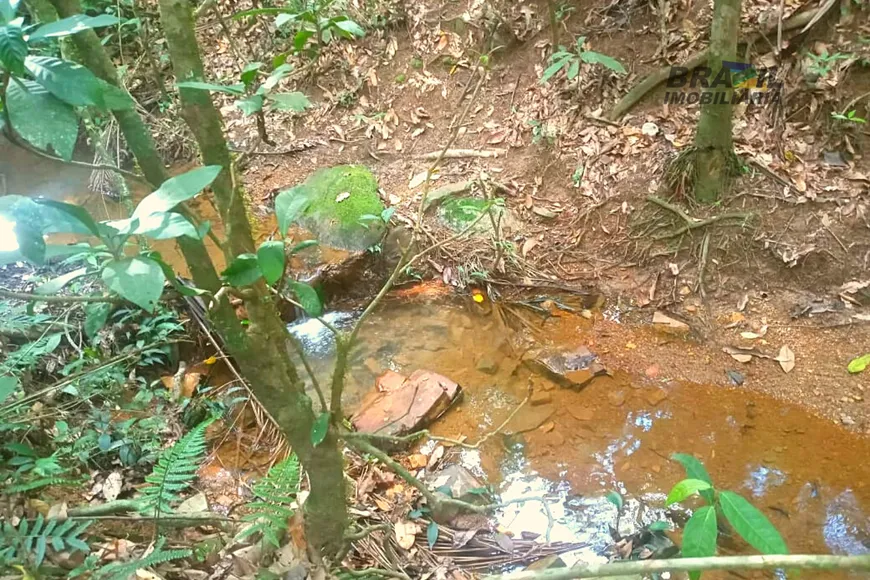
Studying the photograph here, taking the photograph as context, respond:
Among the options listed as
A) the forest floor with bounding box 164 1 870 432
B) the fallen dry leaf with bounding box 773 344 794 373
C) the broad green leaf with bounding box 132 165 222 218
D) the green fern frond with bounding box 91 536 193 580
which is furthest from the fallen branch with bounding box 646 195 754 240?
the broad green leaf with bounding box 132 165 222 218

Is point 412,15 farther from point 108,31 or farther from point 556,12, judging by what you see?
point 108,31

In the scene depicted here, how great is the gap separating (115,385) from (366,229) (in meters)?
2.12

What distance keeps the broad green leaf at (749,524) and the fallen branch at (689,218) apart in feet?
10.1

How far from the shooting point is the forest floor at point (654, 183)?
362 centimetres

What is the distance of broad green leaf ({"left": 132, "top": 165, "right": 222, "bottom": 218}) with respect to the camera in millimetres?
989

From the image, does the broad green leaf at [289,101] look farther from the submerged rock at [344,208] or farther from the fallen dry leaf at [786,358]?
the fallen dry leaf at [786,358]

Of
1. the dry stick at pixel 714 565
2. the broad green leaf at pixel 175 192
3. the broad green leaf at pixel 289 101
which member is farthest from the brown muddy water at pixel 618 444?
the broad green leaf at pixel 175 192

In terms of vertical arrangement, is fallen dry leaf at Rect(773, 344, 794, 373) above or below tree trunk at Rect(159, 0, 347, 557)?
below

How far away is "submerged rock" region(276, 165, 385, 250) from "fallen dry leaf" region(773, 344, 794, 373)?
2.77 meters

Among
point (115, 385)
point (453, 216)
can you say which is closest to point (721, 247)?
point (453, 216)

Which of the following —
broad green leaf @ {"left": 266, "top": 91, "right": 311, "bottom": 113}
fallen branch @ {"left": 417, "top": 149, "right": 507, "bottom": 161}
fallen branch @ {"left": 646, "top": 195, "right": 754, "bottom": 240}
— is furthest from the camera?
fallen branch @ {"left": 417, "top": 149, "right": 507, "bottom": 161}

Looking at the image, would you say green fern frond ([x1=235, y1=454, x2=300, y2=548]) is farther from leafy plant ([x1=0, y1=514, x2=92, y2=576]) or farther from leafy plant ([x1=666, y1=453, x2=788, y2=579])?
leafy plant ([x1=666, y1=453, x2=788, y2=579])

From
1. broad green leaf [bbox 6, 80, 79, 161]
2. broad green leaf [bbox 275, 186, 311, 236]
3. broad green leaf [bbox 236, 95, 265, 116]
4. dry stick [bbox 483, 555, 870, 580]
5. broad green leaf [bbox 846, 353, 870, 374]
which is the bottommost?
broad green leaf [bbox 846, 353, 870, 374]

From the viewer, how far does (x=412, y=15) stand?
608 centimetres
